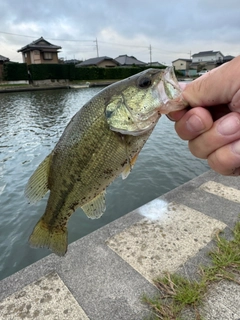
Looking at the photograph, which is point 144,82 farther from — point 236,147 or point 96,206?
point 96,206

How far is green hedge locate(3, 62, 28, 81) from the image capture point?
3972cm

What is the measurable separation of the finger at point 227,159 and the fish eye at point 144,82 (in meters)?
0.73

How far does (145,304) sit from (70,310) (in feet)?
2.73

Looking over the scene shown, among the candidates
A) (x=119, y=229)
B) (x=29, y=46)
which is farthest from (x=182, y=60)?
(x=119, y=229)

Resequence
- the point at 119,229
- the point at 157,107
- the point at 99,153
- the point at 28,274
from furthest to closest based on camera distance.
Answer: the point at 119,229
the point at 28,274
the point at 99,153
the point at 157,107

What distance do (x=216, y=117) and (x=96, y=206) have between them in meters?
1.12

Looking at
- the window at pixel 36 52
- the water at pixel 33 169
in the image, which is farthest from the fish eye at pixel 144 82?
the window at pixel 36 52

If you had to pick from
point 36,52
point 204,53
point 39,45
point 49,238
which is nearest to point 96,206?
point 49,238

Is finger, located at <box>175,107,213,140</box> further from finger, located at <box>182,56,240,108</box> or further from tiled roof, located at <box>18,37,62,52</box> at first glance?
tiled roof, located at <box>18,37,62,52</box>

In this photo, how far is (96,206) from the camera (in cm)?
198

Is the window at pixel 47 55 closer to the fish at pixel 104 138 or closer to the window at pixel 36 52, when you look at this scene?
the window at pixel 36 52

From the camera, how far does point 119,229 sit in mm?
4160

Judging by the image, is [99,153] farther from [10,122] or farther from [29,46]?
[29,46]

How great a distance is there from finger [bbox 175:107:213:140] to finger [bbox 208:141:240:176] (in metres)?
0.21
